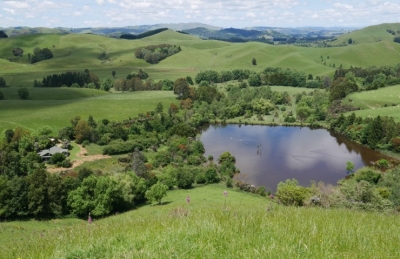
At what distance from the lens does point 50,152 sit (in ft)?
211

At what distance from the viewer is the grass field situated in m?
93.5

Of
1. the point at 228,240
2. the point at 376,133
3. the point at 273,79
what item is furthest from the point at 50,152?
the point at 273,79

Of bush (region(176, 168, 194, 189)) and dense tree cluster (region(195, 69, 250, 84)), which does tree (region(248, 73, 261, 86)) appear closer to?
dense tree cluster (region(195, 69, 250, 84))

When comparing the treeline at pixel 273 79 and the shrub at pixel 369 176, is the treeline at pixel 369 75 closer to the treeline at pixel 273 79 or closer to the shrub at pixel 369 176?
the treeline at pixel 273 79

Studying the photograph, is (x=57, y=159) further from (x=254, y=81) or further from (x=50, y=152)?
(x=254, y=81)

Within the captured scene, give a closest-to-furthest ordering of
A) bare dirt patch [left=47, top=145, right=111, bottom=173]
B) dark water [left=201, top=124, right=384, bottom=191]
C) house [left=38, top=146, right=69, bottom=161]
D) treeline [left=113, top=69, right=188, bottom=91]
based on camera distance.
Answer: bare dirt patch [left=47, top=145, right=111, bottom=173] < dark water [left=201, top=124, right=384, bottom=191] < house [left=38, top=146, right=69, bottom=161] < treeline [left=113, top=69, right=188, bottom=91]

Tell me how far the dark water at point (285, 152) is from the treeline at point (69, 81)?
70554mm

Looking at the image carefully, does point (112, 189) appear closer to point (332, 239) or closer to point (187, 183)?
point (187, 183)

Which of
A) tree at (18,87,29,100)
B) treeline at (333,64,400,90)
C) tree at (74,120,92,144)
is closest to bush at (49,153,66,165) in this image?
tree at (74,120,92,144)

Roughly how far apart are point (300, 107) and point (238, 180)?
6056 centimetres

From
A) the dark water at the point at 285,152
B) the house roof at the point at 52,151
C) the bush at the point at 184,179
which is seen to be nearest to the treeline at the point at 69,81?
the dark water at the point at 285,152

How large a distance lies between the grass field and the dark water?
14.8m

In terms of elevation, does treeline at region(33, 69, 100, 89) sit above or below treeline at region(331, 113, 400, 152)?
above

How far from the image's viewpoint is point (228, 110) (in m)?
111
